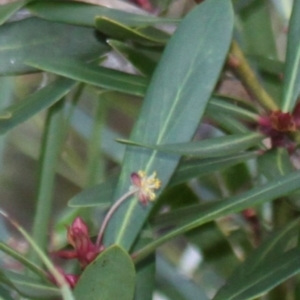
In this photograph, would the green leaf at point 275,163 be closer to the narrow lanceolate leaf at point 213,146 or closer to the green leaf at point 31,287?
the narrow lanceolate leaf at point 213,146

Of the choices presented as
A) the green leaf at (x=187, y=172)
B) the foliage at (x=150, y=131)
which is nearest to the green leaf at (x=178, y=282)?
the foliage at (x=150, y=131)

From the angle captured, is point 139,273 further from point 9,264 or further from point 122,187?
point 9,264

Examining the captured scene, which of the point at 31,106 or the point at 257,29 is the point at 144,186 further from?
the point at 257,29

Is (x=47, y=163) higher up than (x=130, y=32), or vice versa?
(x=130, y=32)

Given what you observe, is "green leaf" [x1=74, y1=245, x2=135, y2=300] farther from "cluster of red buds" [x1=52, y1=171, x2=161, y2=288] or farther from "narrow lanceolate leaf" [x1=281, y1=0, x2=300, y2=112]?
"narrow lanceolate leaf" [x1=281, y1=0, x2=300, y2=112]

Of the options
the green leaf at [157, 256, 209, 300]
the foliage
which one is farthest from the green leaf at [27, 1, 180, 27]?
the green leaf at [157, 256, 209, 300]

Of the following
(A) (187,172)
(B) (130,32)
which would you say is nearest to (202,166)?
(A) (187,172)
